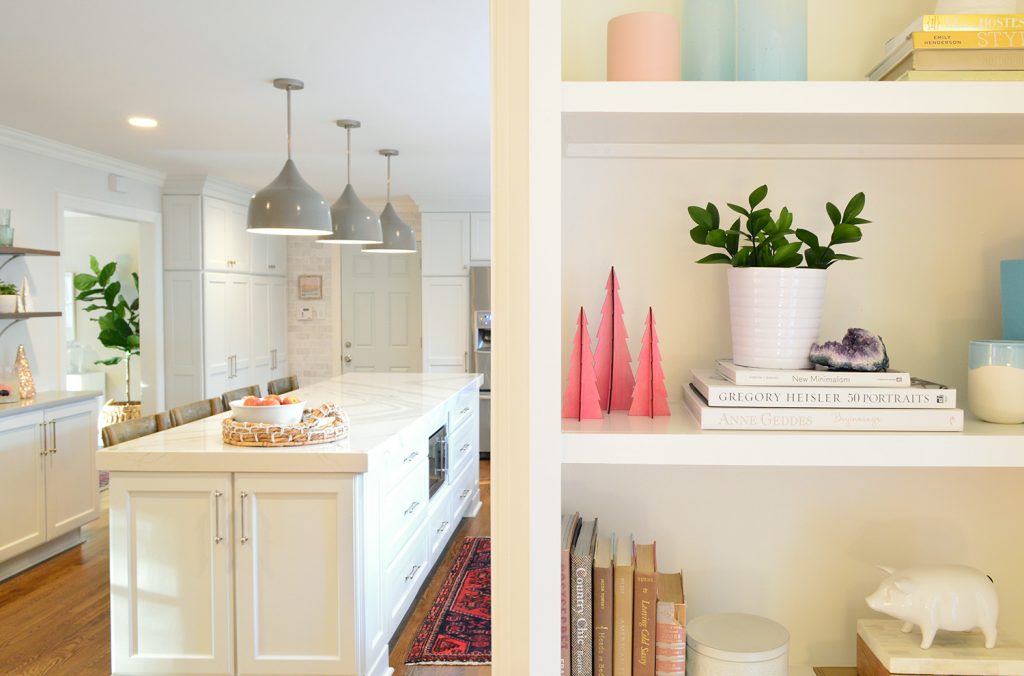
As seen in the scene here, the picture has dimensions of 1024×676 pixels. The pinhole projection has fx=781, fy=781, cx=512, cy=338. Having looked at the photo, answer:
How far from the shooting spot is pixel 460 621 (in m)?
3.69

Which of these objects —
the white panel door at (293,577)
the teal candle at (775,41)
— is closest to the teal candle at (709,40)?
the teal candle at (775,41)

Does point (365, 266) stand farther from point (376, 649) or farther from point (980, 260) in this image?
point (980, 260)

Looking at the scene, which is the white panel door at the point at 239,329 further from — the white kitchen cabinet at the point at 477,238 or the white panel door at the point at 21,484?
the white panel door at the point at 21,484

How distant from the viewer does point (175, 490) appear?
110 inches

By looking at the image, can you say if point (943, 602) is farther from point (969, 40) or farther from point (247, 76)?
point (247, 76)

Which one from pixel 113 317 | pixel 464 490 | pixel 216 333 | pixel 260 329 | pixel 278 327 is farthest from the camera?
pixel 278 327

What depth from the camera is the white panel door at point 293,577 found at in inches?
109

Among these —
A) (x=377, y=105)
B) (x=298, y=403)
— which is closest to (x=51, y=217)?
(x=377, y=105)

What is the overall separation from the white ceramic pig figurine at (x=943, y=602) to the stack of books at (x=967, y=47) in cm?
64

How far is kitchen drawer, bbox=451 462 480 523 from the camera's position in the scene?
494cm

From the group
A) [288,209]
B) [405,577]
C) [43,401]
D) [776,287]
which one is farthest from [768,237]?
[43,401]

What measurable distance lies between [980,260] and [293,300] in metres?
7.96

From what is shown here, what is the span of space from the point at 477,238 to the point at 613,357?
6389mm

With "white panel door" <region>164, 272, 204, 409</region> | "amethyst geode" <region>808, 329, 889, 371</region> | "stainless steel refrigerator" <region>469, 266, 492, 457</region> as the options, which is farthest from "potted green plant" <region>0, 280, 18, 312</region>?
"amethyst geode" <region>808, 329, 889, 371</region>
